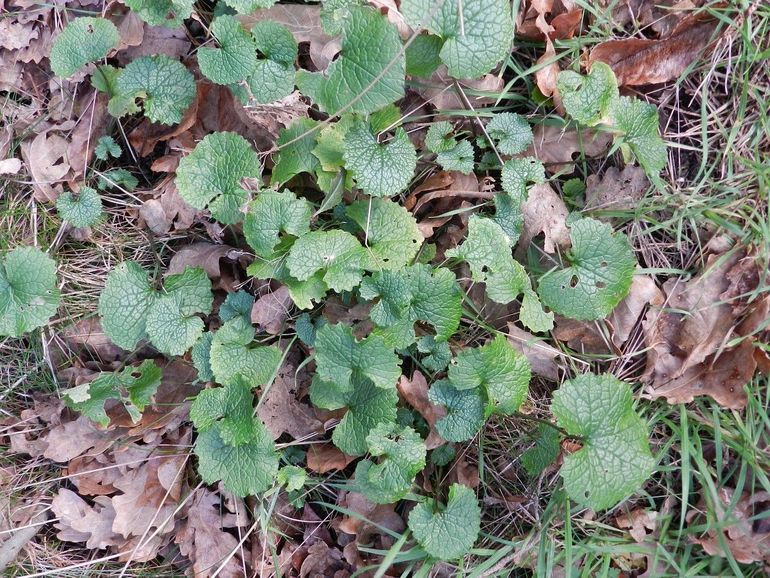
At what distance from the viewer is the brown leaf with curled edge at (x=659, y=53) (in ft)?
6.94

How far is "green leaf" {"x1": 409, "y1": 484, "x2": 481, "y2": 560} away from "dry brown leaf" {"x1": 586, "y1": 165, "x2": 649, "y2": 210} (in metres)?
1.18

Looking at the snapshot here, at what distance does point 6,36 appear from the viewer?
7.73 feet

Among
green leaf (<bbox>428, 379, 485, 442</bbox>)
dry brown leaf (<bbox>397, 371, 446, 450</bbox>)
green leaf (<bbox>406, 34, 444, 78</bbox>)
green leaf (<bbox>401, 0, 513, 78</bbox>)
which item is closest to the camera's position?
green leaf (<bbox>401, 0, 513, 78</bbox>)

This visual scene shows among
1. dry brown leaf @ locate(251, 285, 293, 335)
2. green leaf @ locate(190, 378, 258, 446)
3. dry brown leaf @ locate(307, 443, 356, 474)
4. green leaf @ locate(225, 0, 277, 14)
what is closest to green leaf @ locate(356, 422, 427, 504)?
dry brown leaf @ locate(307, 443, 356, 474)

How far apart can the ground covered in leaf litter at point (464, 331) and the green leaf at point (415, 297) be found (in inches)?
8.1

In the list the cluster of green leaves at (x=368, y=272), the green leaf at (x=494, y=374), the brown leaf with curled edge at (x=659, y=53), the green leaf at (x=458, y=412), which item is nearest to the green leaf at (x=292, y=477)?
the cluster of green leaves at (x=368, y=272)

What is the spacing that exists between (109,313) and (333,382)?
896mm

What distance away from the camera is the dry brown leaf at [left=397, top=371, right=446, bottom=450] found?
2.13 meters

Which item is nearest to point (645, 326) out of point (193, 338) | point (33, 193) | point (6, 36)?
point (193, 338)

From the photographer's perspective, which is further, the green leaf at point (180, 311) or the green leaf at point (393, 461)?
the green leaf at point (180, 311)

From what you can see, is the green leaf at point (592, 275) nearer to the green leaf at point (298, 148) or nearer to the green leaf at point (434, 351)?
the green leaf at point (434, 351)

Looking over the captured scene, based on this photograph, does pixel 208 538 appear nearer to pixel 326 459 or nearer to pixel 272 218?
pixel 326 459

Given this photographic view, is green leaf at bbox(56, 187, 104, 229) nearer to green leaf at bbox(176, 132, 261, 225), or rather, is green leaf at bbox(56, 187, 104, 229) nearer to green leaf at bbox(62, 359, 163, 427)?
green leaf at bbox(176, 132, 261, 225)

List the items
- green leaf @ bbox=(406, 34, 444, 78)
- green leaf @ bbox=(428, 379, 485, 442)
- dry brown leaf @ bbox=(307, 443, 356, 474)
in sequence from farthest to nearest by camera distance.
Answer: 1. dry brown leaf @ bbox=(307, 443, 356, 474)
2. green leaf @ bbox=(428, 379, 485, 442)
3. green leaf @ bbox=(406, 34, 444, 78)
